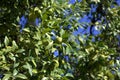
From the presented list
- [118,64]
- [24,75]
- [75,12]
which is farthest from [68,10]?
[24,75]

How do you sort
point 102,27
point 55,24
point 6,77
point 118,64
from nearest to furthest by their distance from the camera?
point 6,77 → point 55,24 → point 118,64 → point 102,27

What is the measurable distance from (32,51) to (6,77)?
0.35 m

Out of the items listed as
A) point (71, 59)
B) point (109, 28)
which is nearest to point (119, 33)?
point (109, 28)

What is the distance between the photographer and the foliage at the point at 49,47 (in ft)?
11.6

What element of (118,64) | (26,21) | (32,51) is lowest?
(118,64)

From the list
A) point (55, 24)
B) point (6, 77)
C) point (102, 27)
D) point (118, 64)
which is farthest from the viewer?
point (102, 27)

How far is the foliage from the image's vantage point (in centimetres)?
352

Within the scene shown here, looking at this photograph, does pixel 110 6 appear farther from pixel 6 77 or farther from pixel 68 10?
pixel 6 77

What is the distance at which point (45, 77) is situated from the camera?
3516 mm

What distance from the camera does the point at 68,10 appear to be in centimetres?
421

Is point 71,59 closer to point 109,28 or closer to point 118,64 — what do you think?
point 118,64

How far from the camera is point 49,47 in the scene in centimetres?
355

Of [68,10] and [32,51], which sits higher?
[68,10]

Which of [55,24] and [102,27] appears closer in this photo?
[55,24]
